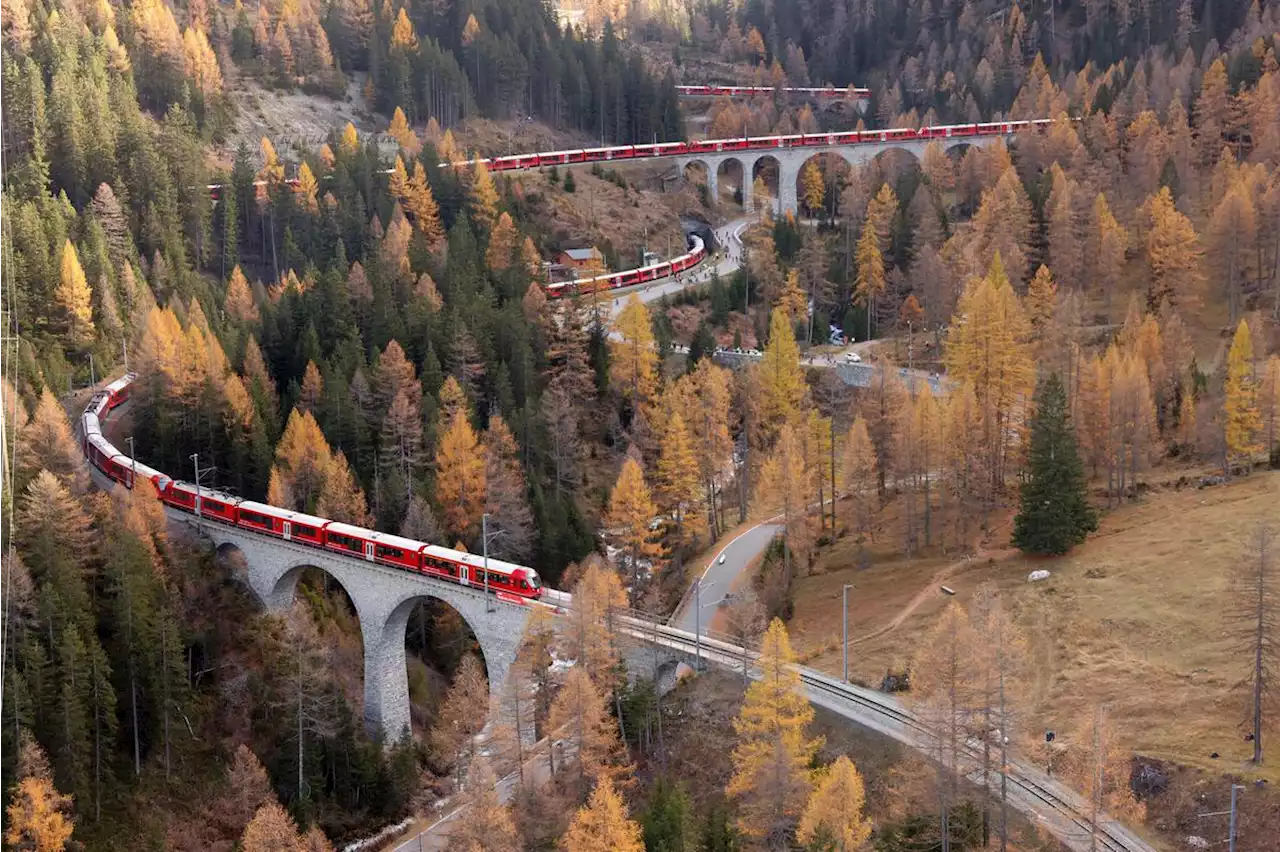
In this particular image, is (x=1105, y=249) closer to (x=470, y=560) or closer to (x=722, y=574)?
(x=722, y=574)

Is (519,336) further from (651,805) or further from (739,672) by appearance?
(651,805)

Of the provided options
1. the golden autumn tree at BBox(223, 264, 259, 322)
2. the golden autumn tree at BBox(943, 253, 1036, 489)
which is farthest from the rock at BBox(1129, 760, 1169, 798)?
the golden autumn tree at BBox(223, 264, 259, 322)

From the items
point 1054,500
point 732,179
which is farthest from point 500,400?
point 732,179

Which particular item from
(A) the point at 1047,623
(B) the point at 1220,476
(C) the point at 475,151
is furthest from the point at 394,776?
(C) the point at 475,151

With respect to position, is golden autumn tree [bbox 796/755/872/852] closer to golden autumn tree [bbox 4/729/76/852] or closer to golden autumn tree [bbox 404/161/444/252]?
golden autumn tree [bbox 4/729/76/852]

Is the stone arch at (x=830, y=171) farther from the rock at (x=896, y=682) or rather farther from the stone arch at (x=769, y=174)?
the rock at (x=896, y=682)
